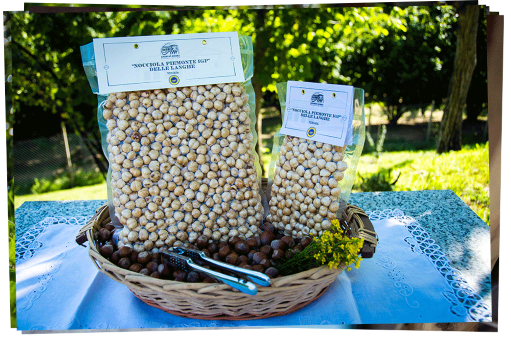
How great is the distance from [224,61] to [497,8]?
79cm

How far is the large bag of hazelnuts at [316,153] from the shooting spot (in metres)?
0.98

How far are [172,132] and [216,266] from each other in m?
0.37

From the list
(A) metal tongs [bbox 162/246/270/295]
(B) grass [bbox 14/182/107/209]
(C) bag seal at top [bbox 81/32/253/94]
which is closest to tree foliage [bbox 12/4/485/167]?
(B) grass [bbox 14/182/107/209]

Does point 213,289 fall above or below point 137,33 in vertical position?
below

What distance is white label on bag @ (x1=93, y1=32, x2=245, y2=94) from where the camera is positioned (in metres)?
0.93

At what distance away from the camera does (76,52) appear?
7.06ft

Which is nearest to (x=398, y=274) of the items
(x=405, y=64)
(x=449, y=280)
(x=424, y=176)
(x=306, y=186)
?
(x=449, y=280)

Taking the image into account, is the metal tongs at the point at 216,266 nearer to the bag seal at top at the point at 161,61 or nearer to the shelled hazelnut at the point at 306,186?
the shelled hazelnut at the point at 306,186

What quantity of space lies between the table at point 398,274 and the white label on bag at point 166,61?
557 mm

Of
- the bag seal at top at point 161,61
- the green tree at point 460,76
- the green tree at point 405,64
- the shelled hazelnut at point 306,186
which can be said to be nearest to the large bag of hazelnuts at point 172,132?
the bag seal at top at point 161,61

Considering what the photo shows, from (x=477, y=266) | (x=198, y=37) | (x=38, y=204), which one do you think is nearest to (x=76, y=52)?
(x=38, y=204)

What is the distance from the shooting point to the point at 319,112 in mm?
1002

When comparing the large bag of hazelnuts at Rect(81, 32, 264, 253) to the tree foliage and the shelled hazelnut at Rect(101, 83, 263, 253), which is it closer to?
the shelled hazelnut at Rect(101, 83, 263, 253)

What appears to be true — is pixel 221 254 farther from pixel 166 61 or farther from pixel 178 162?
pixel 166 61
